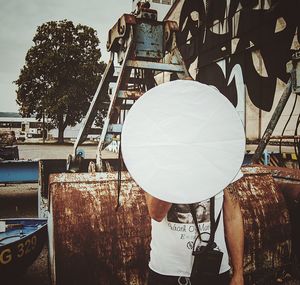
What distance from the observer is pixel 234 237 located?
1.60m

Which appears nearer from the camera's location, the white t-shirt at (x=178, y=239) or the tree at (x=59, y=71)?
the white t-shirt at (x=178, y=239)

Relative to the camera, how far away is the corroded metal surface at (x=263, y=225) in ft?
8.84

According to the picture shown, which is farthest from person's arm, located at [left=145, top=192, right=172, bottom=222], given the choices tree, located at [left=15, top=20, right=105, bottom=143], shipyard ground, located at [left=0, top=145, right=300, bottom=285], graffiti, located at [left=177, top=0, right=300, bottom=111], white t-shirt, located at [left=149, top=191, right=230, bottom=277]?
tree, located at [left=15, top=20, right=105, bottom=143]

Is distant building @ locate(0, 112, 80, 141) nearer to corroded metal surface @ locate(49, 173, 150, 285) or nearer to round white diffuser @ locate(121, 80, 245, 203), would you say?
corroded metal surface @ locate(49, 173, 150, 285)

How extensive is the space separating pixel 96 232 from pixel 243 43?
10138mm

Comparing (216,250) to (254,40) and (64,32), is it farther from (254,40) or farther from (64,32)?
(64,32)

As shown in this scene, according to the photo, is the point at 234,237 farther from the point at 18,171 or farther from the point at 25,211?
the point at 25,211

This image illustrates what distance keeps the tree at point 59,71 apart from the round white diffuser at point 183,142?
31.2 meters

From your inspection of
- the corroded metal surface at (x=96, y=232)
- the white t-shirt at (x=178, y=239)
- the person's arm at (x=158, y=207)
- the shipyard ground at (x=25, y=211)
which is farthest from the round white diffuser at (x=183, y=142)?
the shipyard ground at (x=25, y=211)

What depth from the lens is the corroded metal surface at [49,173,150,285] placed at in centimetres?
217

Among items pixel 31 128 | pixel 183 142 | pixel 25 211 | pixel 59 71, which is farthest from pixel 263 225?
pixel 31 128

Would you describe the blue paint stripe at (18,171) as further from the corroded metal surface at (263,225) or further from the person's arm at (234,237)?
Answer: the person's arm at (234,237)

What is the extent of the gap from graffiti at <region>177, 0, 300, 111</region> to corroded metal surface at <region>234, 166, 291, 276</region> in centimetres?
678

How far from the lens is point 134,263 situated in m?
2.34
